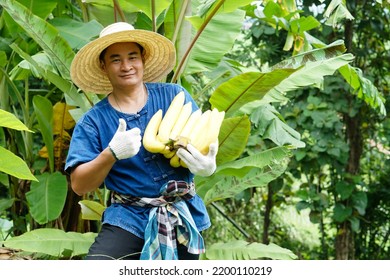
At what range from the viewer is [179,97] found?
299 centimetres

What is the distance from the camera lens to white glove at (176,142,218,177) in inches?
109

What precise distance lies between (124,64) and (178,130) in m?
0.33

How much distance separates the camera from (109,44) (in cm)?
301

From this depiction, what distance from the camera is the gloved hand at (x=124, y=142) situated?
2691mm

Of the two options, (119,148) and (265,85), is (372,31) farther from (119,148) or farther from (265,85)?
(119,148)

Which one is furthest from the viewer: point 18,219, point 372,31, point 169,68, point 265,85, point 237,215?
point 237,215

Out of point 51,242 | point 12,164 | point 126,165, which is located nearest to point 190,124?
point 126,165

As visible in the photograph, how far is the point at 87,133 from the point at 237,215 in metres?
4.39

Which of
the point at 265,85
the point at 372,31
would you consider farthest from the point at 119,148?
the point at 372,31

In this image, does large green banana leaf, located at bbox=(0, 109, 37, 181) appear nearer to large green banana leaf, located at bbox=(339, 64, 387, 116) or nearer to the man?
the man

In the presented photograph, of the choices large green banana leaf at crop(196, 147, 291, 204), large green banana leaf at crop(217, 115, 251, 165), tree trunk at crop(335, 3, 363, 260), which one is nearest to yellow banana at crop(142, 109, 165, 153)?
large green banana leaf at crop(217, 115, 251, 165)

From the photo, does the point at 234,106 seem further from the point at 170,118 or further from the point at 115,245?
the point at 115,245

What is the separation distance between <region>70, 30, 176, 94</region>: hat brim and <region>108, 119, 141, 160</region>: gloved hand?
45 centimetres

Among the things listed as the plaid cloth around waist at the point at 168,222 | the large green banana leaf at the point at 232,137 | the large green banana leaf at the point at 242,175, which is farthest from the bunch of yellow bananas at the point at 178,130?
the large green banana leaf at the point at 242,175
